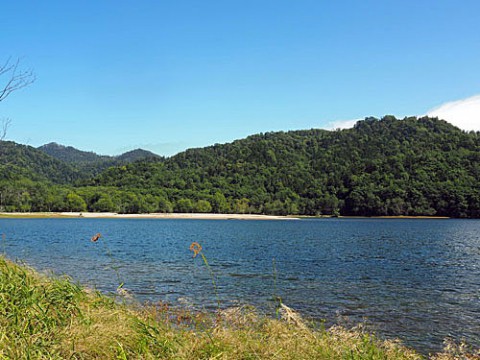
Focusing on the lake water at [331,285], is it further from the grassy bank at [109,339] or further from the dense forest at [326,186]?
the dense forest at [326,186]

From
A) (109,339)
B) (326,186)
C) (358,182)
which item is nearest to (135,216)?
(326,186)

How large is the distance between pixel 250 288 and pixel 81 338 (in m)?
14.3

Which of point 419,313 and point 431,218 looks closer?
point 419,313

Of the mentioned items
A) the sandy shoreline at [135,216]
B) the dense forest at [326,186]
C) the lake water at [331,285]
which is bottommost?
Answer: the sandy shoreline at [135,216]

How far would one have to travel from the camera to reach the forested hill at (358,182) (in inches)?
5792

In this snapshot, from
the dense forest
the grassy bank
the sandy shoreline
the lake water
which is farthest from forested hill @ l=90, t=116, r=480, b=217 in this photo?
the grassy bank

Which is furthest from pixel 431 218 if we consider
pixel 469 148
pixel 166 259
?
pixel 166 259

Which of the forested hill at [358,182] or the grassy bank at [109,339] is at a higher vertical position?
the forested hill at [358,182]

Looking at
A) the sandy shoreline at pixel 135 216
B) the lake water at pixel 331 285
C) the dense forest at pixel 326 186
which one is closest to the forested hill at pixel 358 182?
the dense forest at pixel 326 186

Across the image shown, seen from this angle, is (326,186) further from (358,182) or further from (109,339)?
(109,339)

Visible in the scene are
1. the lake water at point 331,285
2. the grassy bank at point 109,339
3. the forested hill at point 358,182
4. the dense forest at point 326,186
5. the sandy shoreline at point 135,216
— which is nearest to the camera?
the grassy bank at point 109,339

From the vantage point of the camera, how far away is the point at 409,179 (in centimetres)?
15525

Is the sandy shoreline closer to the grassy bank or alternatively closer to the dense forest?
the dense forest

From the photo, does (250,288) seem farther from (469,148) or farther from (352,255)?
(469,148)
